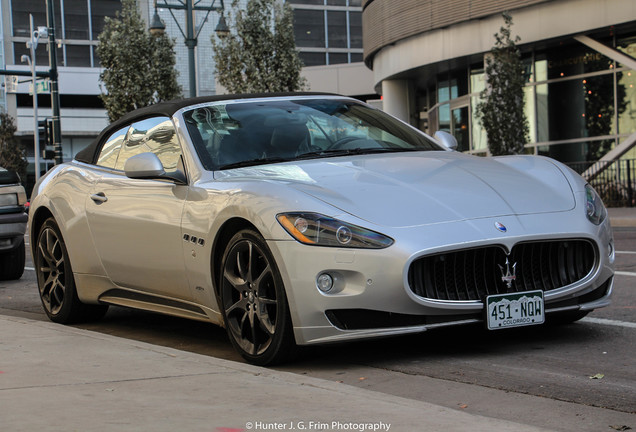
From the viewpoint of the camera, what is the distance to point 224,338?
662 centimetres

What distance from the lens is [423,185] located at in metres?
5.53

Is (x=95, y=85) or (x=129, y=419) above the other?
(x=95, y=85)

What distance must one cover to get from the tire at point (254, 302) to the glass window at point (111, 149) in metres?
1.96

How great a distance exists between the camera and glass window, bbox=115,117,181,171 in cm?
650

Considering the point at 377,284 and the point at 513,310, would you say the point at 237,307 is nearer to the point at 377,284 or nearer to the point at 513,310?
the point at 377,284

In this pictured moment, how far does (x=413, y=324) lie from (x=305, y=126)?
5.82ft

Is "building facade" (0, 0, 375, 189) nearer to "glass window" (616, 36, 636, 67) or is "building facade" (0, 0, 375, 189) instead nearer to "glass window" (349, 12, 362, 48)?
"glass window" (349, 12, 362, 48)

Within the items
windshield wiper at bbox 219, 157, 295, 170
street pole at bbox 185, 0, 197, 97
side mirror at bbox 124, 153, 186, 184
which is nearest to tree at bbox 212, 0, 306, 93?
street pole at bbox 185, 0, 197, 97

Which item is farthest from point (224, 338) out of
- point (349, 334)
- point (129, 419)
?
point (129, 419)

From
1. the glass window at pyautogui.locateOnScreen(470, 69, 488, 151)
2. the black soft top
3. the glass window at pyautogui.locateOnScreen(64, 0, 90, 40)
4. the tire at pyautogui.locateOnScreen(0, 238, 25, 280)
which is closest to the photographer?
the black soft top

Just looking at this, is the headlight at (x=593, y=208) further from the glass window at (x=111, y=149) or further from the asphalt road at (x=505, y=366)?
the glass window at (x=111, y=149)

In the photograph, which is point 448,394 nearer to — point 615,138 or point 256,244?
point 256,244

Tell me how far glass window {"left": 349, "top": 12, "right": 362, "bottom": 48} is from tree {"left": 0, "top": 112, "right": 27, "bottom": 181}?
24.4m

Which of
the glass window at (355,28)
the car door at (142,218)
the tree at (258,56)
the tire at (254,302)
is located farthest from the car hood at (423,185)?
the glass window at (355,28)
